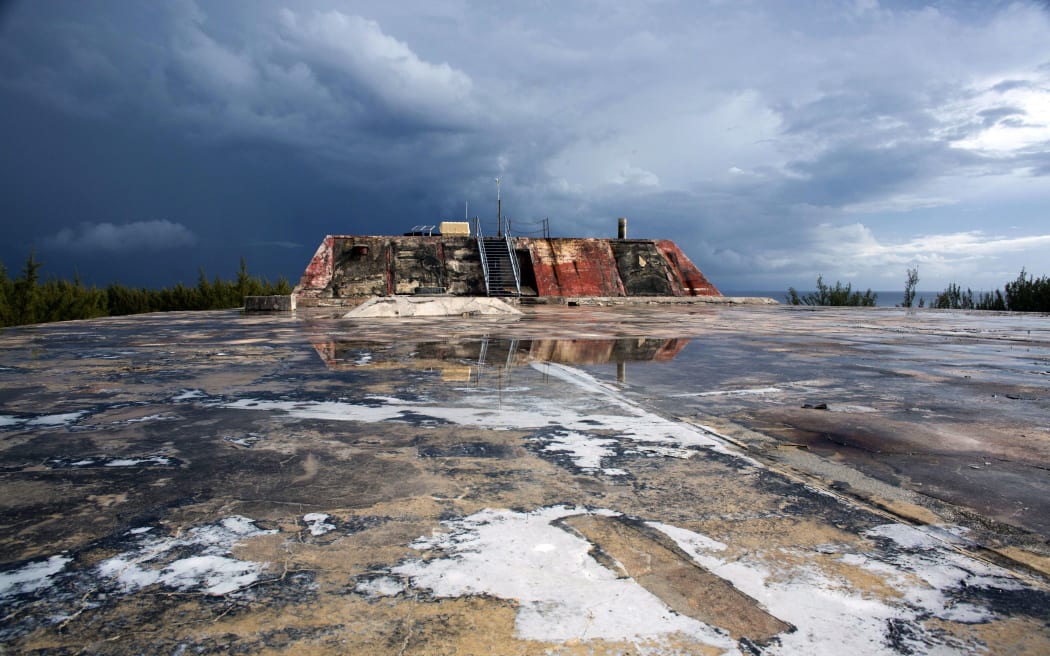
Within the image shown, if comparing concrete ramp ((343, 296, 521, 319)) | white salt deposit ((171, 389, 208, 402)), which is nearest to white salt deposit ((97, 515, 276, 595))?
white salt deposit ((171, 389, 208, 402))

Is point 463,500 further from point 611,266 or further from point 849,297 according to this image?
point 849,297

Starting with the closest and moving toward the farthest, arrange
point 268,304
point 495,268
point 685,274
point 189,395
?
point 189,395 → point 268,304 → point 495,268 → point 685,274

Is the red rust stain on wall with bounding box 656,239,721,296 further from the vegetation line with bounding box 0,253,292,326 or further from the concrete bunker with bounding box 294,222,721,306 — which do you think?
the vegetation line with bounding box 0,253,292,326

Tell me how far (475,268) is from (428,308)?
922 cm

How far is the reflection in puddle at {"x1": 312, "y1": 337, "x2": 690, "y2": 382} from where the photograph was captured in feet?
19.7

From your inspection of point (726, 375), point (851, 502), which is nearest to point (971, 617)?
point (851, 502)

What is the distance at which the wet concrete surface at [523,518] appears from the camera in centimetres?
155

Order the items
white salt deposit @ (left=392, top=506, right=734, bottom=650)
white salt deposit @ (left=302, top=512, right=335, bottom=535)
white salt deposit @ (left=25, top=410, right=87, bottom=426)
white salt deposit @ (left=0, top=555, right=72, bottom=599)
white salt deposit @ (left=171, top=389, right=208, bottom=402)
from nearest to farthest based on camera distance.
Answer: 1. white salt deposit @ (left=392, top=506, right=734, bottom=650)
2. white salt deposit @ (left=0, top=555, right=72, bottom=599)
3. white salt deposit @ (left=302, top=512, right=335, bottom=535)
4. white salt deposit @ (left=25, top=410, right=87, bottom=426)
5. white salt deposit @ (left=171, top=389, right=208, bottom=402)

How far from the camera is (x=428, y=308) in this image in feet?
48.0

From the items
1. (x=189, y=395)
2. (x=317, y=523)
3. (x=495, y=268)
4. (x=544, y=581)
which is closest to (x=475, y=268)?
(x=495, y=268)

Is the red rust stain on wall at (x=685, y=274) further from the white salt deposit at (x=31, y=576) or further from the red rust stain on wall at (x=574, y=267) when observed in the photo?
the white salt deposit at (x=31, y=576)

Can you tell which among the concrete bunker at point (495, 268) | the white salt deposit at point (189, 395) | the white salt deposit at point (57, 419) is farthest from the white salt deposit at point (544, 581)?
the concrete bunker at point (495, 268)

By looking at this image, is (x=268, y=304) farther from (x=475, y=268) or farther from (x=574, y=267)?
(x=574, y=267)

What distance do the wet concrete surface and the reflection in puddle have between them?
3.58 feet
